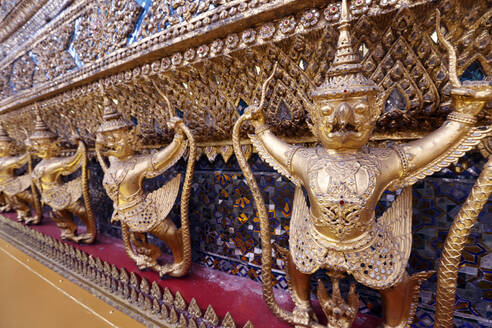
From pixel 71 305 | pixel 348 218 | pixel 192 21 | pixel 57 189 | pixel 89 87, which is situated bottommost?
pixel 71 305

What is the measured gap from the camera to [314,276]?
2.78 feet

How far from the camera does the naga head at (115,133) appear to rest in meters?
0.93

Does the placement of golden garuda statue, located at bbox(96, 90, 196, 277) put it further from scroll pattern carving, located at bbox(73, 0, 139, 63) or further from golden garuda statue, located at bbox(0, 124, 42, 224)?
golden garuda statue, located at bbox(0, 124, 42, 224)

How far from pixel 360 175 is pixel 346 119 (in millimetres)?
120

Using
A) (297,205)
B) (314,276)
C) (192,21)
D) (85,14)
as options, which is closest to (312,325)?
(314,276)

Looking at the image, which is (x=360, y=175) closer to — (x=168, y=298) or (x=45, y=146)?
(x=168, y=298)

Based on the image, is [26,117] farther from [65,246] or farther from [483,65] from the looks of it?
[483,65]

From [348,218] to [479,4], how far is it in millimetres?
480

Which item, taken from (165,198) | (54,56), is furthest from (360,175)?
(54,56)

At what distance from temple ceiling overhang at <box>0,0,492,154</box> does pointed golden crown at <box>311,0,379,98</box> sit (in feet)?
0.31

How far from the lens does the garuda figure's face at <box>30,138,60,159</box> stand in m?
1.34

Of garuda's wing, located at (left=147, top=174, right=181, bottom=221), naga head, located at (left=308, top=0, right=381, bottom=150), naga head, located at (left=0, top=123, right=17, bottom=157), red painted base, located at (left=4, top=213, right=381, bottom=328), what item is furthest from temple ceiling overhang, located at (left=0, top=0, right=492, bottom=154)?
naga head, located at (left=0, top=123, right=17, bottom=157)

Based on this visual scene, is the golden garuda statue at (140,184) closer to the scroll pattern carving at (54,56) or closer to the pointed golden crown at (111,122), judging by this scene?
the pointed golden crown at (111,122)

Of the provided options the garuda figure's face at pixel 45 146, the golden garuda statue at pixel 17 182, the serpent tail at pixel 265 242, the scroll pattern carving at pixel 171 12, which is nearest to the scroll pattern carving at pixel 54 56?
the garuda figure's face at pixel 45 146
